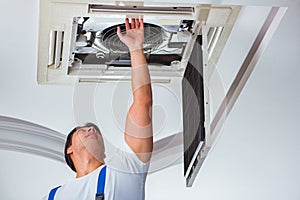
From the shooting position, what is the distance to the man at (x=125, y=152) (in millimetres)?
2014

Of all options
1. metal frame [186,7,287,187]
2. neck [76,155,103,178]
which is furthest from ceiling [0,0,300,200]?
neck [76,155,103,178]

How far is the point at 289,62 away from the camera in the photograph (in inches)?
90.8

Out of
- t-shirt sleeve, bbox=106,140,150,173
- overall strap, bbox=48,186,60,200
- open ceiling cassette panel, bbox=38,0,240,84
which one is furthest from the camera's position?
overall strap, bbox=48,186,60,200

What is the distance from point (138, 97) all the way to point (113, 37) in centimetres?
25

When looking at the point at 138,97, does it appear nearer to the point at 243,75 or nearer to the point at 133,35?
the point at 133,35

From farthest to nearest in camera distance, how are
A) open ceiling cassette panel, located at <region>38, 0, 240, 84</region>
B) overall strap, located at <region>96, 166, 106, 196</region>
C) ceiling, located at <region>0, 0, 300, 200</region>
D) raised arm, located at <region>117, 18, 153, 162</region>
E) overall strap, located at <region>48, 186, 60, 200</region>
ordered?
overall strap, located at <region>48, 186, 60, 200</region> → overall strap, located at <region>96, 166, 106, 196</region> → ceiling, located at <region>0, 0, 300, 200</region> → raised arm, located at <region>117, 18, 153, 162</region> → open ceiling cassette panel, located at <region>38, 0, 240, 84</region>

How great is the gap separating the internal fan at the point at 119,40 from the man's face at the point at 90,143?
19.2 inches

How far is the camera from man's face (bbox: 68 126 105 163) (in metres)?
2.42

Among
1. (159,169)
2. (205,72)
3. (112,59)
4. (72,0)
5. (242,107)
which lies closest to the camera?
(72,0)

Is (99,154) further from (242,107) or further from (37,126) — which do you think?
(242,107)

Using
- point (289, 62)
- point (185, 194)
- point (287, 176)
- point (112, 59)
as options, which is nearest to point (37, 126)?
point (112, 59)

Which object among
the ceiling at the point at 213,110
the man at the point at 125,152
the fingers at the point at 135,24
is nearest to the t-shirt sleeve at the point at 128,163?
the man at the point at 125,152

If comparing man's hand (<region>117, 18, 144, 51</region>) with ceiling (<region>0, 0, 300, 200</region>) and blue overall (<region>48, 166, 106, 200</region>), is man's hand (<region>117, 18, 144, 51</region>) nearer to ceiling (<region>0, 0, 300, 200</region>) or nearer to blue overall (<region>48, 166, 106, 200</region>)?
ceiling (<region>0, 0, 300, 200</region>)

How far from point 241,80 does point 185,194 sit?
3.07ft
